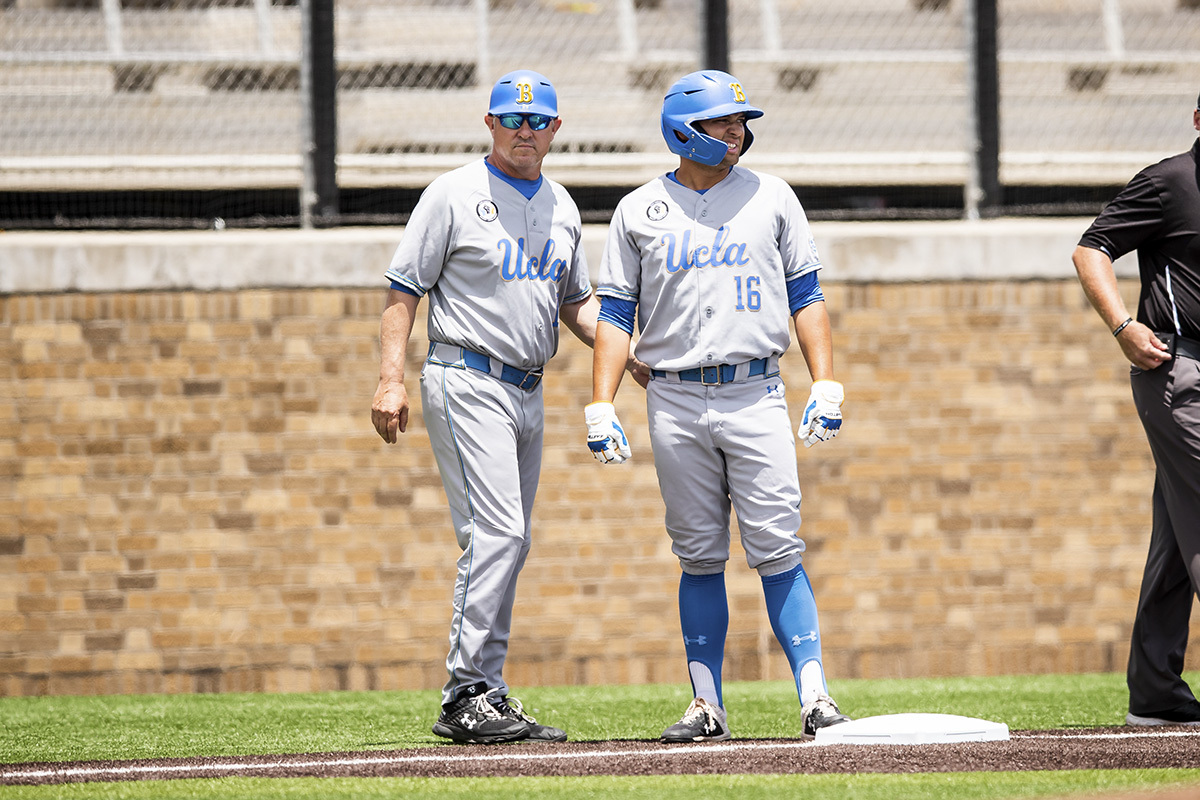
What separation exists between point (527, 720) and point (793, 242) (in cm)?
182

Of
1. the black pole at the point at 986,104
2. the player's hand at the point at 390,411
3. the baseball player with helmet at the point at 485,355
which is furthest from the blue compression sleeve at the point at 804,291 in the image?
the black pole at the point at 986,104

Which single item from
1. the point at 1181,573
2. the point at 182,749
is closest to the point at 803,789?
the point at 1181,573

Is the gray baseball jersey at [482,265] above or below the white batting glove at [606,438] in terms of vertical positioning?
above

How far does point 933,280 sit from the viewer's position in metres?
7.45

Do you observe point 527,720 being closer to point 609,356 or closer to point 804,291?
point 609,356

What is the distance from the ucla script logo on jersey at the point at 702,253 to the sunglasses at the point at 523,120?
0.64 m

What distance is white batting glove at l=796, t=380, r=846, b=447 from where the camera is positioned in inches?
178

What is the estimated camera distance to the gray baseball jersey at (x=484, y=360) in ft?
15.9

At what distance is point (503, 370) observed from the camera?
4.93 meters

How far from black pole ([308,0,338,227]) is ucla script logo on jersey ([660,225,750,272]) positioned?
3267 mm

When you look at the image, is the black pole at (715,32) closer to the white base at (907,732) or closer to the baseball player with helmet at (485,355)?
the baseball player with helmet at (485,355)

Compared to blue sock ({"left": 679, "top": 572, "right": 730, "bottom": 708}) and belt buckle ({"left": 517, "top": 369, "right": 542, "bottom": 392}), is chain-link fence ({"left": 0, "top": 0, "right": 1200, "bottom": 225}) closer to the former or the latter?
belt buckle ({"left": 517, "top": 369, "right": 542, "bottom": 392})

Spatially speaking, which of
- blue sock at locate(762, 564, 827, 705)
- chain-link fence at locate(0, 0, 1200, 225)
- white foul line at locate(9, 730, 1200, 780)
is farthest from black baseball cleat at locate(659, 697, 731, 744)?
chain-link fence at locate(0, 0, 1200, 225)

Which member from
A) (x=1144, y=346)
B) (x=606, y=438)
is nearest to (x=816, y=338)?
(x=606, y=438)
